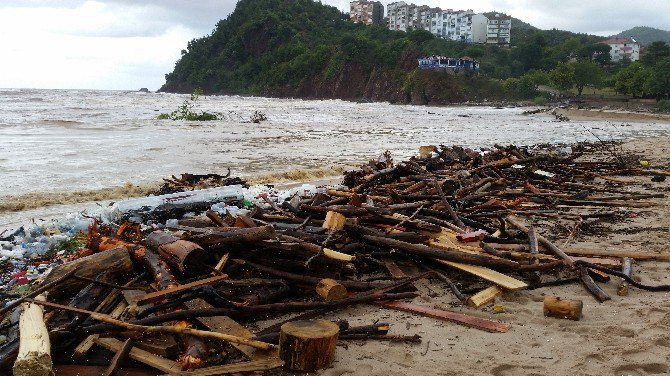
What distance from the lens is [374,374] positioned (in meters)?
3.10

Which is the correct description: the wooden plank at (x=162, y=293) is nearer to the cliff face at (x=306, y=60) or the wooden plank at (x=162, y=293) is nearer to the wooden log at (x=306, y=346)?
the wooden log at (x=306, y=346)

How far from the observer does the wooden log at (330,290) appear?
13.2 feet

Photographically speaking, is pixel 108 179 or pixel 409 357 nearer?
pixel 409 357

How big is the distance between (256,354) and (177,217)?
449 centimetres

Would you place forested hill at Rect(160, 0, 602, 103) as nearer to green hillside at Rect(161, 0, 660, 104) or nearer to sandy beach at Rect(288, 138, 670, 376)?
green hillside at Rect(161, 0, 660, 104)

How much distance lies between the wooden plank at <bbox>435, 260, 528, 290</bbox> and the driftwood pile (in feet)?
0.06

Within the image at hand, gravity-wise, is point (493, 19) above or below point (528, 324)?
above

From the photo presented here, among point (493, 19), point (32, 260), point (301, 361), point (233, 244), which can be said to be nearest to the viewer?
point (301, 361)

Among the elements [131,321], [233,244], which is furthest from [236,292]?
[131,321]

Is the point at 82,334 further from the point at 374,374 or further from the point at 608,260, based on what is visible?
the point at 608,260

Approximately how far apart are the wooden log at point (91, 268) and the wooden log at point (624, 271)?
421 centimetres

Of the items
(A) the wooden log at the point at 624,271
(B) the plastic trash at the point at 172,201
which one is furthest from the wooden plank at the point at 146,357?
(B) the plastic trash at the point at 172,201

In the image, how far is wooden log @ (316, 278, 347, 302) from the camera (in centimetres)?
402

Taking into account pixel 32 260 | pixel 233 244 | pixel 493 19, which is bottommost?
pixel 32 260
